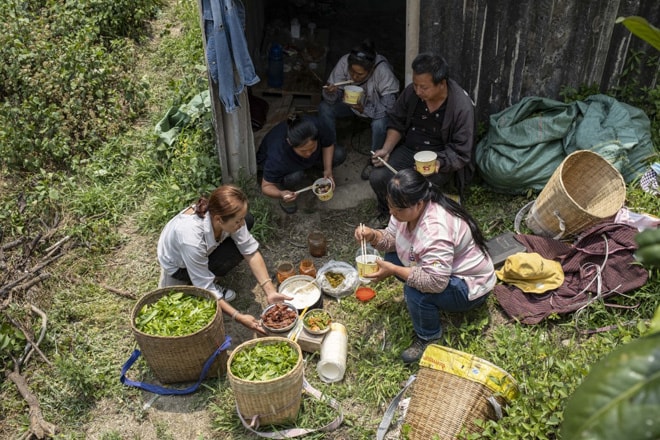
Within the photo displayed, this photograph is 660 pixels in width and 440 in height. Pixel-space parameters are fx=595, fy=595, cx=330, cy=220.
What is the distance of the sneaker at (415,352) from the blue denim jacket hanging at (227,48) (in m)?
2.53

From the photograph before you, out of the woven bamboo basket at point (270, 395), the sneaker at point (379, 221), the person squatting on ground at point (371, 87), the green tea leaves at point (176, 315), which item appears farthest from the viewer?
the person squatting on ground at point (371, 87)

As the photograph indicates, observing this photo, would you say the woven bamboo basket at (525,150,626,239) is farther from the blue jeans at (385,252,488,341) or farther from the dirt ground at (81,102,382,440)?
the dirt ground at (81,102,382,440)

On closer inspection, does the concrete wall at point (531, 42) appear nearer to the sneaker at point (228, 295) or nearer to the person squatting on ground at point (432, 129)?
the person squatting on ground at point (432, 129)

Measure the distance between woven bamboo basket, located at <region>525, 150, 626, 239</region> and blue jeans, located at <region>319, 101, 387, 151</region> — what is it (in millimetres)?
1558

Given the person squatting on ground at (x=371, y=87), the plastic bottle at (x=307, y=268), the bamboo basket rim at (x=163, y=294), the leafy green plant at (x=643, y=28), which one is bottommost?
the plastic bottle at (x=307, y=268)

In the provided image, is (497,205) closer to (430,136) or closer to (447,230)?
(430,136)

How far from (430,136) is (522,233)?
3.77ft

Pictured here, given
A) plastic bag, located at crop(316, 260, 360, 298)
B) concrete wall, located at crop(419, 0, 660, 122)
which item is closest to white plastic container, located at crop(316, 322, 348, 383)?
plastic bag, located at crop(316, 260, 360, 298)

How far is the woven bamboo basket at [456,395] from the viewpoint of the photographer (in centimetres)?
341

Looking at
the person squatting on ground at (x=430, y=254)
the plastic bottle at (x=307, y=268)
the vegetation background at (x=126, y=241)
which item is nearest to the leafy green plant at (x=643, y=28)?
the vegetation background at (x=126, y=241)

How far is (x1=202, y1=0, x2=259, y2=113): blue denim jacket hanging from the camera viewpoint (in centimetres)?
482

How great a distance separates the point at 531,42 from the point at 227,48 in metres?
2.65

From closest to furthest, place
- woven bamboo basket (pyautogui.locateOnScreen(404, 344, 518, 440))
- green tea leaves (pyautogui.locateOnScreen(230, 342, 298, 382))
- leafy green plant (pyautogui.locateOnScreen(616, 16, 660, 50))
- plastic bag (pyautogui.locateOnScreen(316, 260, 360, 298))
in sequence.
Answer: leafy green plant (pyautogui.locateOnScreen(616, 16, 660, 50)), woven bamboo basket (pyautogui.locateOnScreen(404, 344, 518, 440)), green tea leaves (pyautogui.locateOnScreen(230, 342, 298, 382)), plastic bag (pyautogui.locateOnScreen(316, 260, 360, 298))

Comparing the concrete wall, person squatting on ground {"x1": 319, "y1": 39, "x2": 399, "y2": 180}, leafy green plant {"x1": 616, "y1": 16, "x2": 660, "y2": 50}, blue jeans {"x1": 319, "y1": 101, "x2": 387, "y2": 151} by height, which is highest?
leafy green plant {"x1": 616, "y1": 16, "x2": 660, "y2": 50}
